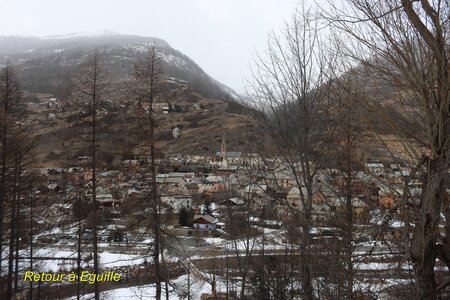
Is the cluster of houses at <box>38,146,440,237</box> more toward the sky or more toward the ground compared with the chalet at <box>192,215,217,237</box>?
more toward the sky

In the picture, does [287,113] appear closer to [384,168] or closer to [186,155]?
[384,168]

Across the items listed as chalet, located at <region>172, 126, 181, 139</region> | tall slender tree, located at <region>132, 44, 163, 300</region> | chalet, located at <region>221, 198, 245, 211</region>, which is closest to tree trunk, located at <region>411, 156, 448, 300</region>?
tall slender tree, located at <region>132, 44, 163, 300</region>

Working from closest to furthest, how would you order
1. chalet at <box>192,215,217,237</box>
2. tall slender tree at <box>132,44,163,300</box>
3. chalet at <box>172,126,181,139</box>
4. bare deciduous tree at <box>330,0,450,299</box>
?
bare deciduous tree at <box>330,0,450,299</box>
tall slender tree at <box>132,44,163,300</box>
chalet at <box>192,215,217,237</box>
chalet at <box>172,126,181,139</box>


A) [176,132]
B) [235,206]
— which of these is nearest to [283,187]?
[235,206]

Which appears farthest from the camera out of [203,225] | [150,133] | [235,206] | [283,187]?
[203,225]

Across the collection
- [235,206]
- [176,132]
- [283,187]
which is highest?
[176,132]

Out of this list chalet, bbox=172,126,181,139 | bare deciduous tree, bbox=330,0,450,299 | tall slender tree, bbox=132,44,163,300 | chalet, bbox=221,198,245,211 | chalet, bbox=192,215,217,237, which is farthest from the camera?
chalet, bbox=172,126,181,139

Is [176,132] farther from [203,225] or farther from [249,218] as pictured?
[249,218]

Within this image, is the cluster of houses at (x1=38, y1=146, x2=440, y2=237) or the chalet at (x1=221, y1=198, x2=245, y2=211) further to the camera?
the chalet at (x1=221, y1=198, x2=245, y2=211)

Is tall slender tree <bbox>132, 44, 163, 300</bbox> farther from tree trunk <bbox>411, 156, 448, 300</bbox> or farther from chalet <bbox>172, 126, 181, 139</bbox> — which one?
chalet <bbox>172, 126, 181, 139</bbox>

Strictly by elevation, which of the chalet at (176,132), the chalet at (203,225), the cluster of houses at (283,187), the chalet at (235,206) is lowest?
the chalet at (203,225)

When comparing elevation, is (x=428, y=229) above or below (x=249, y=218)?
above

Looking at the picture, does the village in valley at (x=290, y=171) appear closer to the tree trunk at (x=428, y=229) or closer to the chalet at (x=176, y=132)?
the tree trunk at (x=428, y=229)

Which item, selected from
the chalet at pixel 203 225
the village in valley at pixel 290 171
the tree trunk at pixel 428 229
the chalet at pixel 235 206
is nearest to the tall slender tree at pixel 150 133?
the village in valley at pixel 290 171
